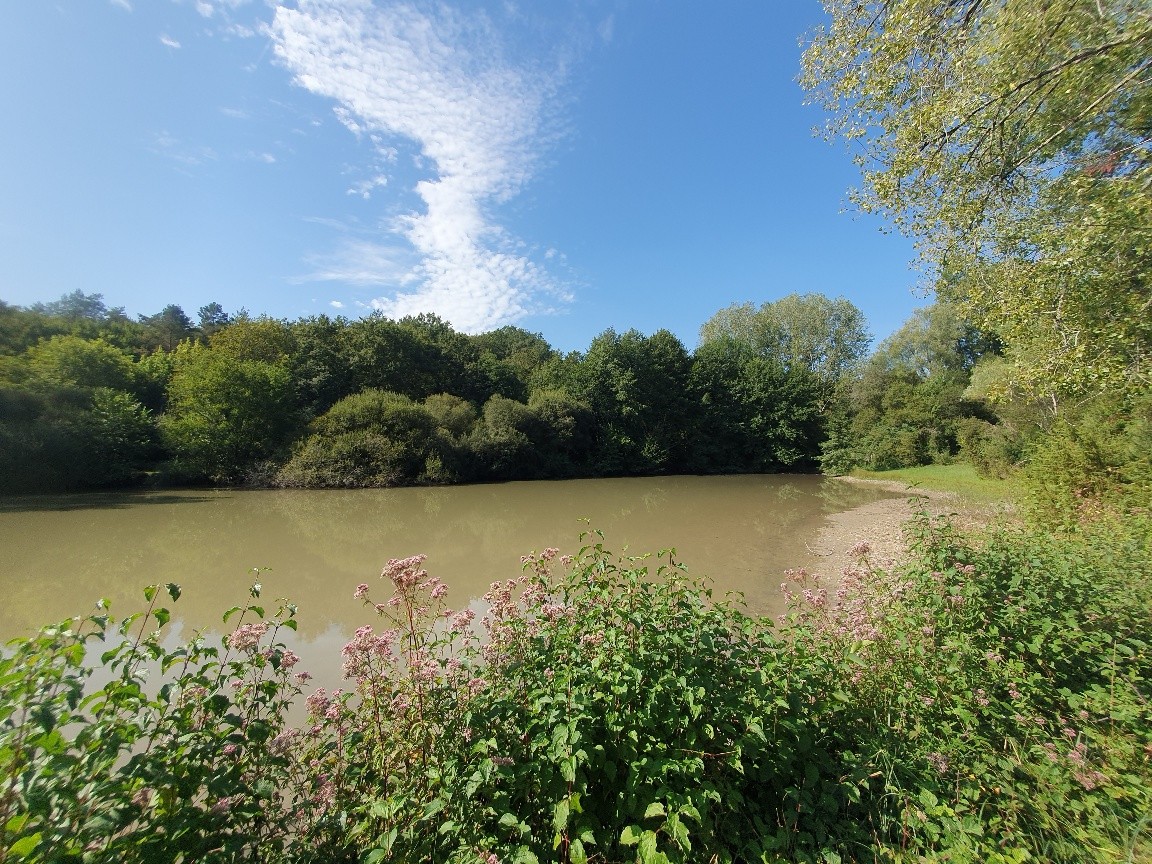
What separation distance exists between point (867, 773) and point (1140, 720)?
169 centimetres

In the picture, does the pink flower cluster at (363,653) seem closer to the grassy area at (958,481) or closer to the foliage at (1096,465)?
the foliage at (1096,465)

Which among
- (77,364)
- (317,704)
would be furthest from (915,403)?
(77,364)

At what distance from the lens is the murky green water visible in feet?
25.1

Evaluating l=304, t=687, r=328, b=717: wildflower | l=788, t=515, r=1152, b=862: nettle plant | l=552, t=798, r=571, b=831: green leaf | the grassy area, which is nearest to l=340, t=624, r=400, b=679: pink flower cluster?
l=304, t=687, r=328, b=717: wildflower

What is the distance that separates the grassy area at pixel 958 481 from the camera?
1441 centimetres

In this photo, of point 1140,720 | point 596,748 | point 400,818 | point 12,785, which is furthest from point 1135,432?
point 12,785

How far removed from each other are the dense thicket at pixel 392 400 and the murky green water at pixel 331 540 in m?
2.91

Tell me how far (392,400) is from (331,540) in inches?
605

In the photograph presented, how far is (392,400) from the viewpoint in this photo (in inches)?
1044

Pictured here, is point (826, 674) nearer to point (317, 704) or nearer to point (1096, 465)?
point (317, 704)

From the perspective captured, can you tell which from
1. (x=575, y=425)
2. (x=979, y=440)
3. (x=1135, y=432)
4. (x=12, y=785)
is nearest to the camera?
(x=12, y=785)

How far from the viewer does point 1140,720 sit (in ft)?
8.34

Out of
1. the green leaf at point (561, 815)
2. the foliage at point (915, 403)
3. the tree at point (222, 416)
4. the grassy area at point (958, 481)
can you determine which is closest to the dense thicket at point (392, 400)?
the tree at point (222, 416)

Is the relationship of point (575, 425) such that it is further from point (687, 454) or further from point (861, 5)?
point (861, 5)
